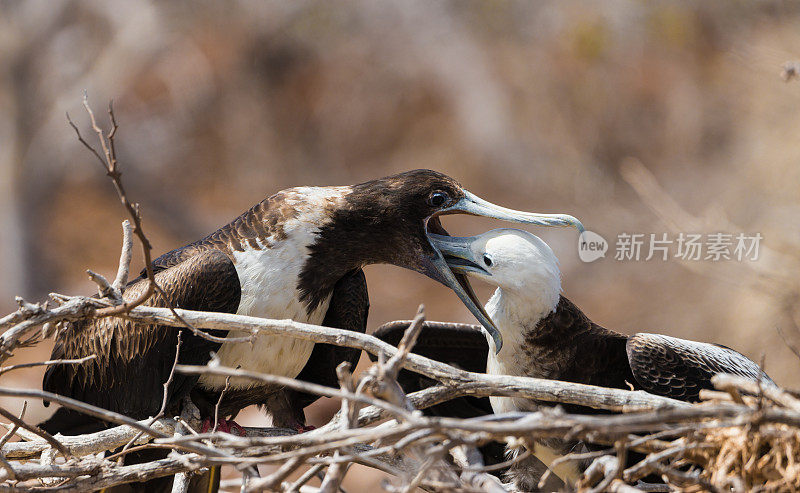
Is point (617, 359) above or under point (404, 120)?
under

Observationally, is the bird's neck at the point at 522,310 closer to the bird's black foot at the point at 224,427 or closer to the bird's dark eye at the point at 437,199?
the bird's dark eye at the point at 437,199

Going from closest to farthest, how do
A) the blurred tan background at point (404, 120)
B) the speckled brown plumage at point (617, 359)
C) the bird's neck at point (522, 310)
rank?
the speckled brown plumage at point (617, 359), the bird's neck at point (522, 310), the blurred tan background at point (404, 120)

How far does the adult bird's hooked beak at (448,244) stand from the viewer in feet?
9.36

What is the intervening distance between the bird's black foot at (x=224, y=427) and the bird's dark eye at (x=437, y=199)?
93cm

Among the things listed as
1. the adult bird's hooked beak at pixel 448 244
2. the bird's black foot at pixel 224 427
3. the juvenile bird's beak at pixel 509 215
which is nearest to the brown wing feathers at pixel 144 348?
the bird's black foot at pixel 224 427

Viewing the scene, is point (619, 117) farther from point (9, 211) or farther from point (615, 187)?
point (9, 211)

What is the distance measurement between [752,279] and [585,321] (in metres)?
2.90

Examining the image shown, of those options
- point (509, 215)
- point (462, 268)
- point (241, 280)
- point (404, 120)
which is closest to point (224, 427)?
point (241, 280)

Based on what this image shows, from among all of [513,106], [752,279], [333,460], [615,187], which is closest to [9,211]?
[513,106]

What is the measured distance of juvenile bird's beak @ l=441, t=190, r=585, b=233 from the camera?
2834 millimetres

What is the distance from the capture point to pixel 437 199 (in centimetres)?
296

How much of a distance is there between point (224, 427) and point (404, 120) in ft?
17.7

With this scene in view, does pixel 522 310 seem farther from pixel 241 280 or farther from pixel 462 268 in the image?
pixel 241 280

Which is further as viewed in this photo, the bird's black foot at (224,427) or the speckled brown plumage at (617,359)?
the bird's black foot at (224,427)
